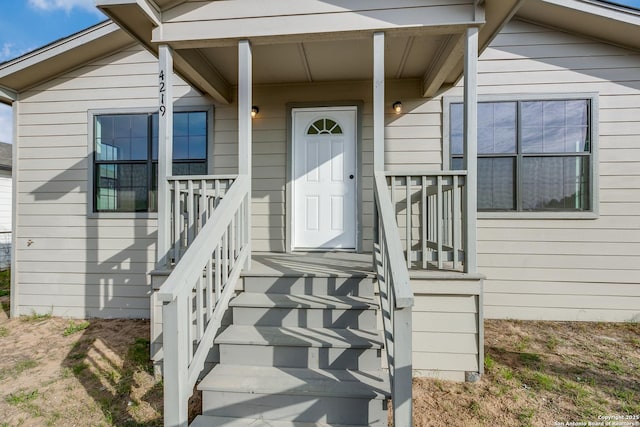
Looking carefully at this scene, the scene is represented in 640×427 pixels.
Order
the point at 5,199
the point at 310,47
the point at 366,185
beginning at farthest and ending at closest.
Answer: the point at 5,199 → the point at 366,185 → the point at 310,47

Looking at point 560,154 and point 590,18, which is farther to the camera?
point 560,154

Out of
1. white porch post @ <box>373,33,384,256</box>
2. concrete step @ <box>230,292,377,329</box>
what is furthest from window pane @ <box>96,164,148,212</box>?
white porch post @ <box>373,33,384,256</box>

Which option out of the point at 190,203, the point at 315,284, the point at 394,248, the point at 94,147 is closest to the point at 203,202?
the point at 190,203

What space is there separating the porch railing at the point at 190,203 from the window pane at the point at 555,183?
328 centimetres

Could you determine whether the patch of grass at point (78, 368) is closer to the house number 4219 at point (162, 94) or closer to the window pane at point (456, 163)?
the house number 4219 at point (162, 94)

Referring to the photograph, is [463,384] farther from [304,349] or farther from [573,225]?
[573,225]

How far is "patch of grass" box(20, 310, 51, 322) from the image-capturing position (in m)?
4.14

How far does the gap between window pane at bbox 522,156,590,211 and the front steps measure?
99.2 inches

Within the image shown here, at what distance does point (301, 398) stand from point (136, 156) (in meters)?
3.68

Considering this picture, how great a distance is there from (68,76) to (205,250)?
3.92 meters

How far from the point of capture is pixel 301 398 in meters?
1.96

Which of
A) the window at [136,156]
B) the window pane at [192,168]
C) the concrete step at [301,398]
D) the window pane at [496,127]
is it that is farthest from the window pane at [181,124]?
the window pane at [496,127]

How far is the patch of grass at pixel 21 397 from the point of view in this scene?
2479 mm

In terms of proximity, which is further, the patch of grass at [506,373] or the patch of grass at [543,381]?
the patch of grass at [506,373]
